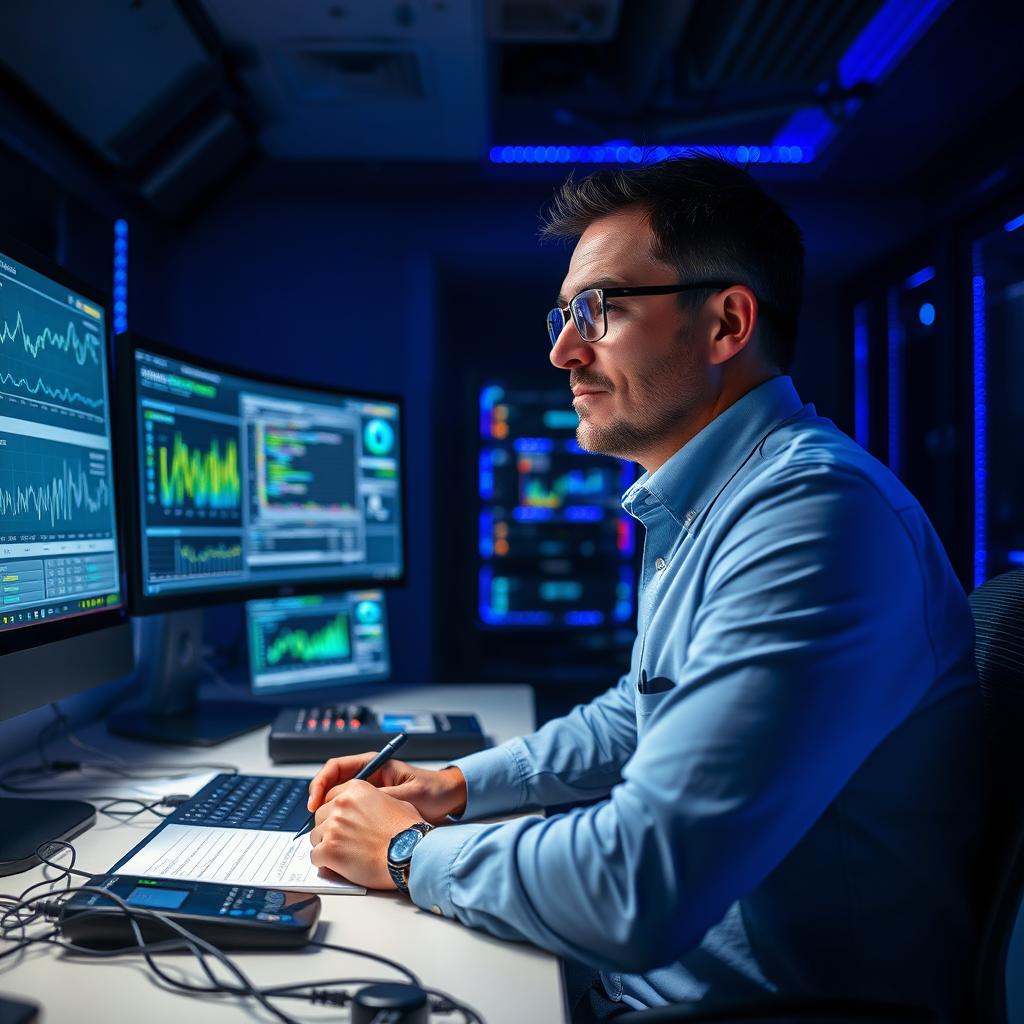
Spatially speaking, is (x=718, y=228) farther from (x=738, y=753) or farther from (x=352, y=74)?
(x=352, y=74)

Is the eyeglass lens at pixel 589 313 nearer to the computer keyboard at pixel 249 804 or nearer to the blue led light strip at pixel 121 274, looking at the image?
the computer keyboard at pixel 249 804

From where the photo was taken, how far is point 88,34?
1.73 m

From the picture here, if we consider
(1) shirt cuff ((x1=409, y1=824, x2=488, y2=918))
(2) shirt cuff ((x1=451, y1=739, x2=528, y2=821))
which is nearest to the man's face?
(2) shirt cuff ((x1=451, y1=739, x2=528, y2=821))

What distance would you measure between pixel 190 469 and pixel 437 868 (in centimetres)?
90

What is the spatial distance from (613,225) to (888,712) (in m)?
0.69

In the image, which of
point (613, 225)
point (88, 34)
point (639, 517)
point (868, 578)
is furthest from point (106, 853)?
point (88, 34)

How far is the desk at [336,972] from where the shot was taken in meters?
0.59

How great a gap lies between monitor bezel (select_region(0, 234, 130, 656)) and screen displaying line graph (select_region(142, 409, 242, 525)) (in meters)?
0.08

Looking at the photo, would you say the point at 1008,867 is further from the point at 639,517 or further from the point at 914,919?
the point at 639,517

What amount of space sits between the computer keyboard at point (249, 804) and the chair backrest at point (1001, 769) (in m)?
0.70

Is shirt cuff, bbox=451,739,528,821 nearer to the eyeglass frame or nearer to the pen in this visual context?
the pen

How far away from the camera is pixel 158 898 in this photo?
2.30ft

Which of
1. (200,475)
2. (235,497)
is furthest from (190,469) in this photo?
(235,497)

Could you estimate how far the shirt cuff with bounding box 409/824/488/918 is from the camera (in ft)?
2.40
